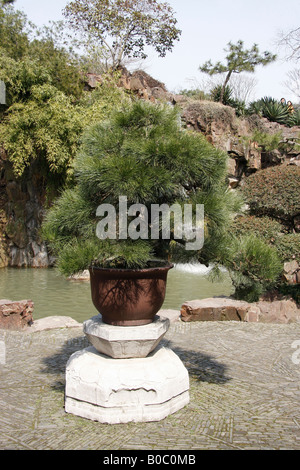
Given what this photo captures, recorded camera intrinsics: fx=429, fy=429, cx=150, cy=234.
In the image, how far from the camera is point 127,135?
3.42m

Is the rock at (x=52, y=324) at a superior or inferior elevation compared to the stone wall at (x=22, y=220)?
inferior

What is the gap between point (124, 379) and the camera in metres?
3.31

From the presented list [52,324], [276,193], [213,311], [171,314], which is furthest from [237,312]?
[52,324]

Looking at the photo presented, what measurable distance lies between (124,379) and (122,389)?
0.24 ft

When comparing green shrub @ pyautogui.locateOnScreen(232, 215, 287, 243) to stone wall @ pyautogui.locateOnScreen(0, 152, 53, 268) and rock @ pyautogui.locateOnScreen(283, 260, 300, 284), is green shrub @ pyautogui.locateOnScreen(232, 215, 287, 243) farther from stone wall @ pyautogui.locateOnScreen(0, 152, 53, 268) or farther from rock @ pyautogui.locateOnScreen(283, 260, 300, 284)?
stone wall @ pyautogui.locateOnScreen(0, 152, 53, 268)

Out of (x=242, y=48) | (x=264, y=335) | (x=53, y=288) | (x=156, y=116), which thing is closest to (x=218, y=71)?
(x=242, y=48)

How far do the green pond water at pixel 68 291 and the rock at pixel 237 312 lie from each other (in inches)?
46.7

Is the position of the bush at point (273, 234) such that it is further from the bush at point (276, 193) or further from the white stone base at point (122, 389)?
the white stone base at point (122, 389)

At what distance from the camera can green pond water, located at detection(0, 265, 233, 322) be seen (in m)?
8.27

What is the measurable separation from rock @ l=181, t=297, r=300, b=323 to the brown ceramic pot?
327 cm

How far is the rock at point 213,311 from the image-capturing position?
666cm

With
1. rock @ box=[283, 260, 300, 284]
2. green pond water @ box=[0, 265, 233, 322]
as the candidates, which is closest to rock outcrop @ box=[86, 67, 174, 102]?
green pond water @ box=[0, 265, 233, 322]

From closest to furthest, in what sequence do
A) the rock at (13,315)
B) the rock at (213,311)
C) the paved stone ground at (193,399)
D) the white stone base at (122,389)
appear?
the paved stone ground at (193,399) < the white stone base at (122,389) < the rock at (13,315) < the rock at (213,311)

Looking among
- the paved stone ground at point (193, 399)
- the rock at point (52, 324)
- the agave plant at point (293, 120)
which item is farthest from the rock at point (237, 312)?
the agave plant at point (293, 120)
